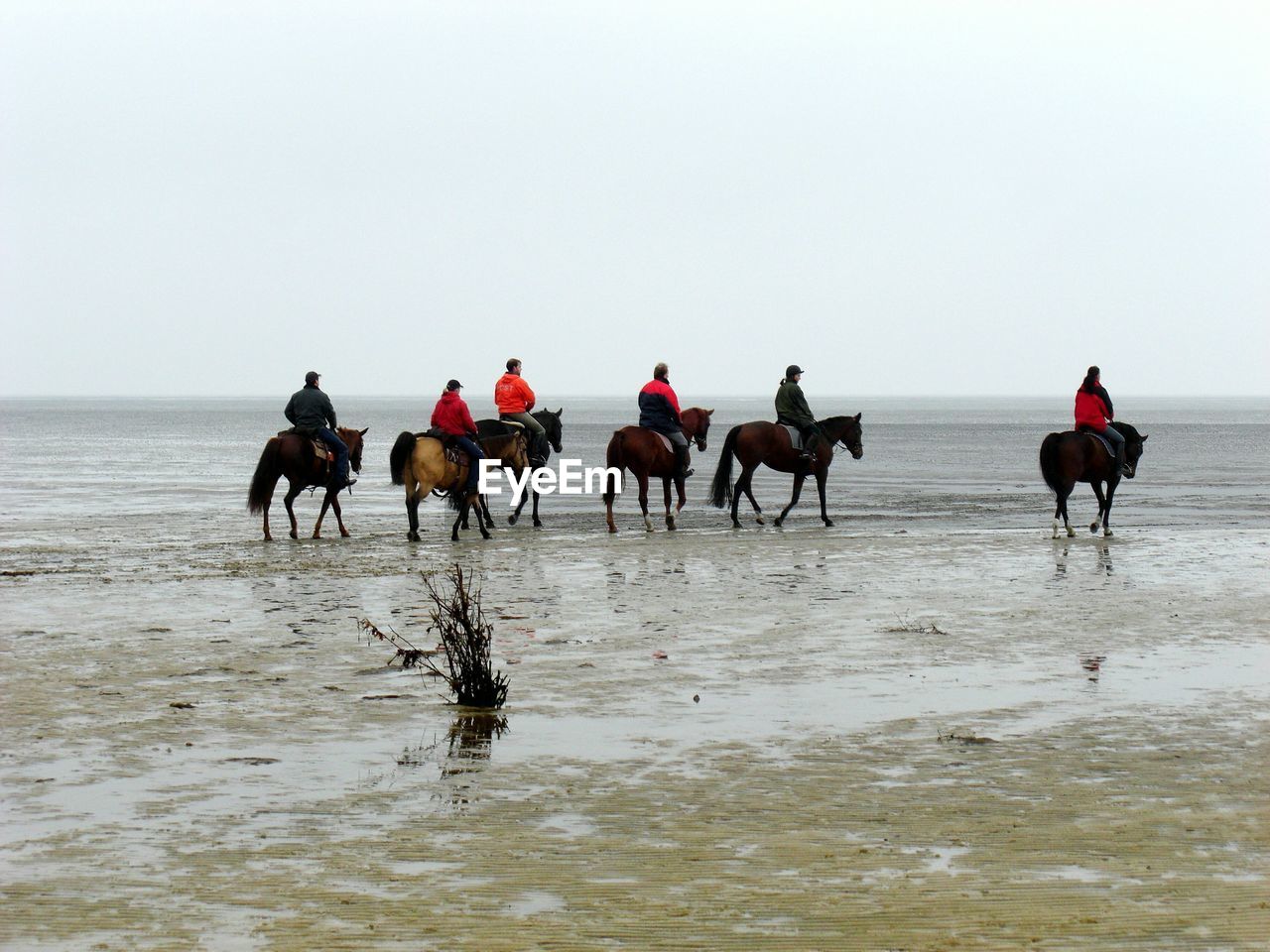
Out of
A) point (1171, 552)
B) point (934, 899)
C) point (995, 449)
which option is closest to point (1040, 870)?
point (934, 899)

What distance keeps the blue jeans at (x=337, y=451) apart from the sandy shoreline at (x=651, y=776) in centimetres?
627

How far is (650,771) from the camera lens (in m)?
7.26

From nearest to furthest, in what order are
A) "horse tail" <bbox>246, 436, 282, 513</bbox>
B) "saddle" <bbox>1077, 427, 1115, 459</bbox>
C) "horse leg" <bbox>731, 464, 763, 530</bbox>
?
"horse tail" <bbox>246, 436, 282, 513</bbox> < "saddle" <bbox>1077, 427, 1115, 459</bbox> < "horse leg" <bbox>731, 464, 763, 530</bbox>

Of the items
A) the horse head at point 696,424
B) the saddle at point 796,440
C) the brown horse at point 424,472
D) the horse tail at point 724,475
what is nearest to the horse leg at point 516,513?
the brown horse at point 424,472

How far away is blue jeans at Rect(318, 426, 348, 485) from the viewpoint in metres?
20.0

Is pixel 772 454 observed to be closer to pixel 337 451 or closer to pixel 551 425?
pixel 551 425

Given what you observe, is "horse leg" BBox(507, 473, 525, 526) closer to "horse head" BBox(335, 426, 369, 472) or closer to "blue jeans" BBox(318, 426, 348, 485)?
"horse head" BBox(335, 426, 369, 472)

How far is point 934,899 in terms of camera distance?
5246mm

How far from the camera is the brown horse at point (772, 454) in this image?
2269 centimetres

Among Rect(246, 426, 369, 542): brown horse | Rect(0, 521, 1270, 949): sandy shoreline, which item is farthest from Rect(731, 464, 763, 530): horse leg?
Rect(0, 521, 1270, 949): sandy shoreline

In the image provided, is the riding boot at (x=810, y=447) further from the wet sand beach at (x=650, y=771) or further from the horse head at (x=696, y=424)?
the wet sand beach at (x=650, y=771)

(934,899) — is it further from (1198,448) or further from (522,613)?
(1198,448)

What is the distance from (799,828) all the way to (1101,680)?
413 cm

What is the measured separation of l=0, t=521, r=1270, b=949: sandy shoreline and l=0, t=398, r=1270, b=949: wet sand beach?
25 millimetres
